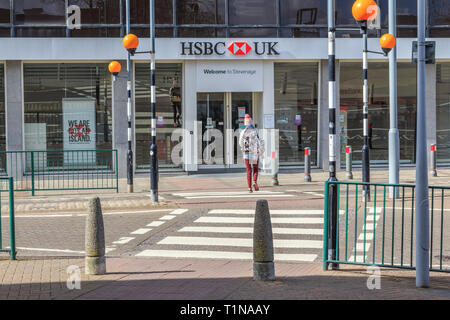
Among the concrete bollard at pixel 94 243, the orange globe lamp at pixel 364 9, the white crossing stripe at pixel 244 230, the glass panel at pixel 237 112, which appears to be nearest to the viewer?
the concrete bollard at pixel 94 243

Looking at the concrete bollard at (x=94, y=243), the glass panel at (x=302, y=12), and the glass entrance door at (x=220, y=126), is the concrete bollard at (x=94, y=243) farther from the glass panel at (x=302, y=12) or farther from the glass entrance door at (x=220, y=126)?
the glass panel at (x=302, y=12)

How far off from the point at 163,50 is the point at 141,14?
1.44m

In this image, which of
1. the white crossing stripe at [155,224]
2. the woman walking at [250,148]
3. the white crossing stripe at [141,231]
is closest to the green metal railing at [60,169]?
the woman walking at [250,148]

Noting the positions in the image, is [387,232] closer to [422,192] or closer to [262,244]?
[422,192]

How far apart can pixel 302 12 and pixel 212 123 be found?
16.1ft

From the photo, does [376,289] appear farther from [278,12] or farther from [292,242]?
[278,12]

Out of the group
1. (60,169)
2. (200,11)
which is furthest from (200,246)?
(200,11)

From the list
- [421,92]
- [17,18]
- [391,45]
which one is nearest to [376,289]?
[421,92]

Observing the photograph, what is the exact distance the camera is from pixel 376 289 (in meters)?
6.66

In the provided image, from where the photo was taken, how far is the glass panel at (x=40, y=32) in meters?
21.3

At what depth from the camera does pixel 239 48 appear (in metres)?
21.8

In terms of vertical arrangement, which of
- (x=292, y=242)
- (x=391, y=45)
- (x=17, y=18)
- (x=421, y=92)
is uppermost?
(x=17, y=18)

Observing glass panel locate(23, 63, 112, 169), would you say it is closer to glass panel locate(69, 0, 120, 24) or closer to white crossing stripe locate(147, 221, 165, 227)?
glass panel locate(69, 0, 120, 24)

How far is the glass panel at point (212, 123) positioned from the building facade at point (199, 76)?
3 cm
